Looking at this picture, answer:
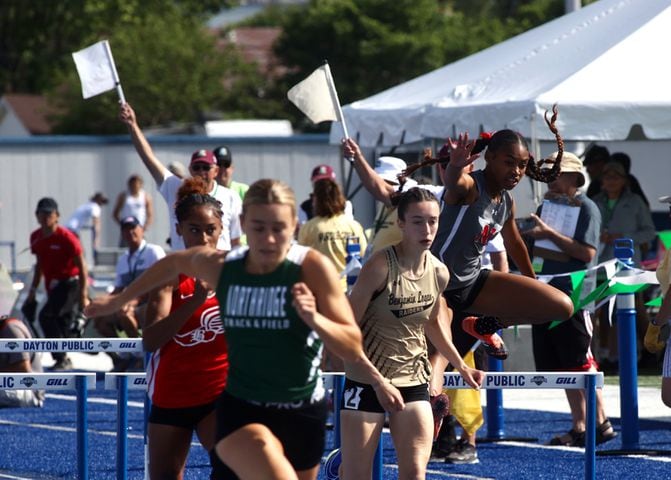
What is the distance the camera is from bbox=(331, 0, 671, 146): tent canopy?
13.9 metres

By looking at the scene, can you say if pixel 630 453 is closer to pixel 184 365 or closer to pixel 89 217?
pixel 184 365

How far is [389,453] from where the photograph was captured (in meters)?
10.5

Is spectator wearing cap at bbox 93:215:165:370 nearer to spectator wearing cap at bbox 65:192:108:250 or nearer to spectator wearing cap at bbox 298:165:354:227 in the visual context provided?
spectator wearing cap at bbox 298:165:354:227

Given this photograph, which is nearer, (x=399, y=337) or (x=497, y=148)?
(x=399, y=337)

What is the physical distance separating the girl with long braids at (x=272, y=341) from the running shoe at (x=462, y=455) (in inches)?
165

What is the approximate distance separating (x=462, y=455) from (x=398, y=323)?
315cm

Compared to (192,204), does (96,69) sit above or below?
above

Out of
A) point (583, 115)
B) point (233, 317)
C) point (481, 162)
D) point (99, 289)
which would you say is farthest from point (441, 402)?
point (99, 289)

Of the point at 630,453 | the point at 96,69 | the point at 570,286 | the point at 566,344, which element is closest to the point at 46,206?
the point at 96,69

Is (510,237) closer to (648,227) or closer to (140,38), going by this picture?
(648,227)

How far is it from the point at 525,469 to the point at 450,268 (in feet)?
7.40

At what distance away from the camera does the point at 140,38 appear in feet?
175

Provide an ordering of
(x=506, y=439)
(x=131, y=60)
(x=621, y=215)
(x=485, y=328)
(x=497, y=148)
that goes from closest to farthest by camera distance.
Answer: (x=497, y=148) → (x=485, y=328) → (x=506, y=439) → (x=621, y=215) → (x=131, y=60)

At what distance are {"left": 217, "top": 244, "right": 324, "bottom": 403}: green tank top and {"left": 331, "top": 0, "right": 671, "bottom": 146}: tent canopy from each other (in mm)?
8304
